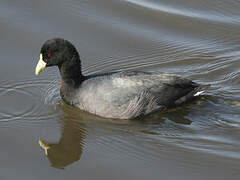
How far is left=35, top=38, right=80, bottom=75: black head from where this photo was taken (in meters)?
8.28

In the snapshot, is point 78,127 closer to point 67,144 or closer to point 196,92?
point 67,144

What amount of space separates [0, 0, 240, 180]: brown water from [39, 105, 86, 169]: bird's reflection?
2 centimetres

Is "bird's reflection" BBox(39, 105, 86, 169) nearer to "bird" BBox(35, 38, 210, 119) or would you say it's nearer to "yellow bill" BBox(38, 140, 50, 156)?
"yellow bill" BBox(38, 140, 50, 156)

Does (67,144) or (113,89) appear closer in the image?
(67,144)

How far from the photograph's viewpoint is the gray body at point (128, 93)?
8.21 m

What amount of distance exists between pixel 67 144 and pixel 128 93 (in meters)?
1.31

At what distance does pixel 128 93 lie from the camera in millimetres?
8250

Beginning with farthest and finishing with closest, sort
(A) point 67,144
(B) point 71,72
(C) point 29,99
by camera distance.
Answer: (C) point 29,99 → (B) point 71,72 → (A) point 67,144

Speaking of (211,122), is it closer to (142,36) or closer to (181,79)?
(181,79)

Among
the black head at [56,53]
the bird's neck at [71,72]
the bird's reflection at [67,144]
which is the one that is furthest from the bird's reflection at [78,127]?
the black head at [56,53]

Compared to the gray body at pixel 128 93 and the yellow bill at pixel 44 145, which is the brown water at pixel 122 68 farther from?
the gray body at pixel 128 93

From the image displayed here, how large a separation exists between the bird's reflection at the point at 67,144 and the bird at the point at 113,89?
1.01 feet

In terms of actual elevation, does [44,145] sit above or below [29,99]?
below

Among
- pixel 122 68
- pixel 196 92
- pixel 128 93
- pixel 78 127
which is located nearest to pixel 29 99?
pixel 78 127
